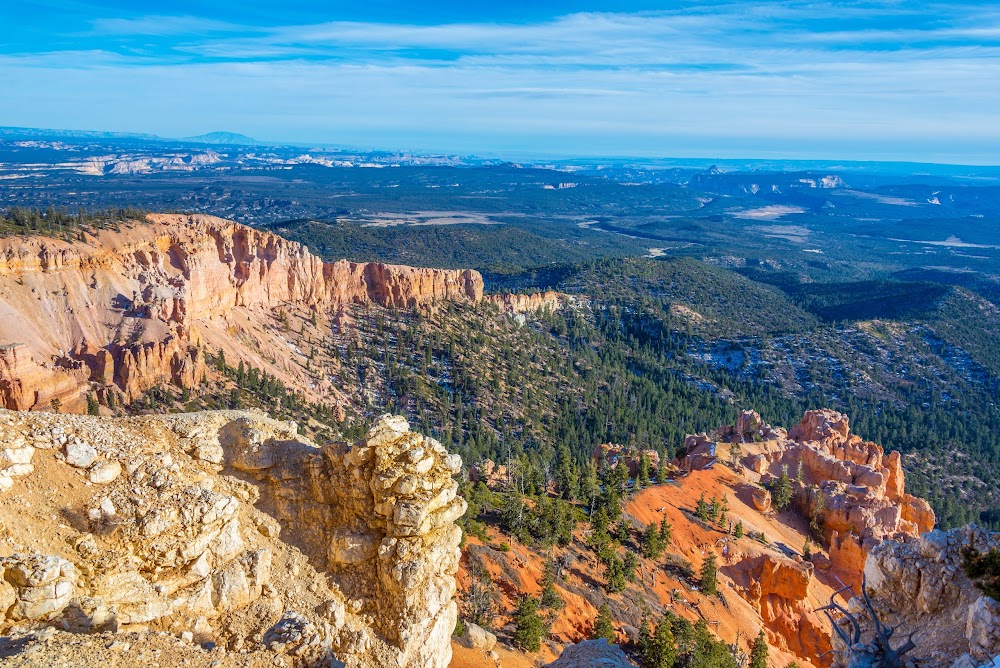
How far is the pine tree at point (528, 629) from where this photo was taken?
914 inches

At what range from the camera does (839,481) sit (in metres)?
49.3

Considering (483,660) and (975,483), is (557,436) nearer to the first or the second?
(975,483)

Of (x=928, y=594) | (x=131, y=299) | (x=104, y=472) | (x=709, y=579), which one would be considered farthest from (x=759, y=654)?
(x=131, y=299)

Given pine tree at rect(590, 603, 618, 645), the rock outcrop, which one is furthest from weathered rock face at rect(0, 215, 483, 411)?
the rock outcrop

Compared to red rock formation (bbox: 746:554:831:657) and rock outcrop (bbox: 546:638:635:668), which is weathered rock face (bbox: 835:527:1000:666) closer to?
rock outcrop (bbox: 546:638:635:668)

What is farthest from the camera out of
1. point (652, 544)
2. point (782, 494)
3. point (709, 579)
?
point (782, 494)

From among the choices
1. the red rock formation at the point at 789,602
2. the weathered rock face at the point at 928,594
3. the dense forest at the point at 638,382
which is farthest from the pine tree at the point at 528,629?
the dense forest at the point at 638,382

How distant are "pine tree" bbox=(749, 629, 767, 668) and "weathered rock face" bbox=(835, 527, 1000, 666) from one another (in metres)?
12.6

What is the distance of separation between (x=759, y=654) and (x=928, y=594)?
1532cm

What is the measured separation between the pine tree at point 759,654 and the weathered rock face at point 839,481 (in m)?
9.47

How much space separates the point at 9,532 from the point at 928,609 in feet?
61.8

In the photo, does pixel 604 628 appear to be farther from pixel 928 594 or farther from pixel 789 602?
pixel 789 602

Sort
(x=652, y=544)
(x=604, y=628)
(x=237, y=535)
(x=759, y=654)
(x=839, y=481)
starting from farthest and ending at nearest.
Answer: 1. (x=839, y=481)
2. (x=652, y=544)
3. (x=759, y=654)
4. (x=604, y=628)
5. (x=237, y=535)

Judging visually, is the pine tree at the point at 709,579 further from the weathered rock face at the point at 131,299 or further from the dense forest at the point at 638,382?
the weathered rock face at the point at 131,299
